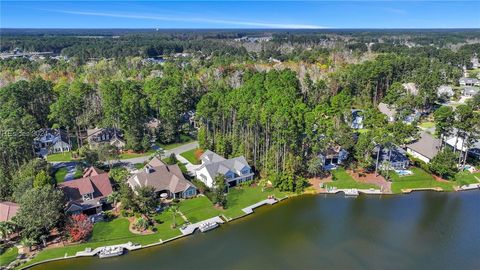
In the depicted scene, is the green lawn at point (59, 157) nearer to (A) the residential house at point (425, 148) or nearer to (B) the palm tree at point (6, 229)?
(B) the palm tree at point (6, 229)

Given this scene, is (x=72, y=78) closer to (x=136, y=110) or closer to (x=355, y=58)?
(x=136, y=110)

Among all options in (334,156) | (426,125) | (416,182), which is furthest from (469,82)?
(334,156)

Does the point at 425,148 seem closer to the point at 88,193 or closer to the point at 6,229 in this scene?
the point at 88,193

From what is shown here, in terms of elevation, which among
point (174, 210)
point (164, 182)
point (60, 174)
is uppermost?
point (164, 182)

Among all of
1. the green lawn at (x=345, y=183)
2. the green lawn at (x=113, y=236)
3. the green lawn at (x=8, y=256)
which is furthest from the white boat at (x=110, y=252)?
the green lawn at (x=345, y=183)

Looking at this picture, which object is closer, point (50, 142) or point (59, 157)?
point (59, 157)

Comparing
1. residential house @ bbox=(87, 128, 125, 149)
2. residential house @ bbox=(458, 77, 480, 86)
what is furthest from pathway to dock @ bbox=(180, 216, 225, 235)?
residential house @ bbox=(458, 77, 480, 86)

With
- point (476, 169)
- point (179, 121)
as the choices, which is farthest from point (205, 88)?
point (476, 169)
